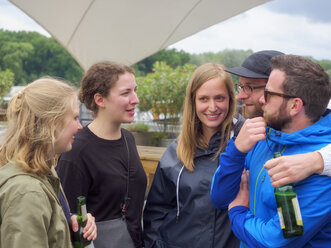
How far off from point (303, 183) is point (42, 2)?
4.85 meters

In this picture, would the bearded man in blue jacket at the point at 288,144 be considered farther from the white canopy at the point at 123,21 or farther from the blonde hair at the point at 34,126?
the white canopy at the point at 123,21

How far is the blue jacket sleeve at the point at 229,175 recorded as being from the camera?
71.1 inches

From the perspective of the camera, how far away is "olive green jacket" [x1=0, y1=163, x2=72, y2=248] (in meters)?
1.46

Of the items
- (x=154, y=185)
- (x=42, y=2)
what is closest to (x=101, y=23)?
(x=42, y=2)

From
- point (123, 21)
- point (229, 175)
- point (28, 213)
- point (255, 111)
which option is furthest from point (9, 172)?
point (123, 21)

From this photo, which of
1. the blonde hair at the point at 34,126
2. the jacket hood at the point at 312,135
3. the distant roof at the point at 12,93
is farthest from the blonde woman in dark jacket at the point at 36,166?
the jacket hood at the point at 312,135

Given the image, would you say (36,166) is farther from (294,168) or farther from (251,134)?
(294,168)

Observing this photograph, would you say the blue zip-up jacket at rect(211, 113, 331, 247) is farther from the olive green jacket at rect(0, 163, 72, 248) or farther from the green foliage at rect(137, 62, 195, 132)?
the green foliage at rect(137, 62, 195, 132)

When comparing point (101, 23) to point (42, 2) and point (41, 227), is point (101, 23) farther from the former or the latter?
point (41, 227)

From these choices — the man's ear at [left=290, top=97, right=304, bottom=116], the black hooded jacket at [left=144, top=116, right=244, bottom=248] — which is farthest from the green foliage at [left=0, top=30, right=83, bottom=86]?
the man's ear at [left=290, top=97, right=304, bottom=116]

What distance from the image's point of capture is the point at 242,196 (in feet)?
6.25

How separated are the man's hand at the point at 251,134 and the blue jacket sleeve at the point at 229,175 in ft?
0.17

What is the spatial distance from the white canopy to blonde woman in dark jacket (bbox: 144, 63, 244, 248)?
12.1ft

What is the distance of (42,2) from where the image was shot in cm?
527
